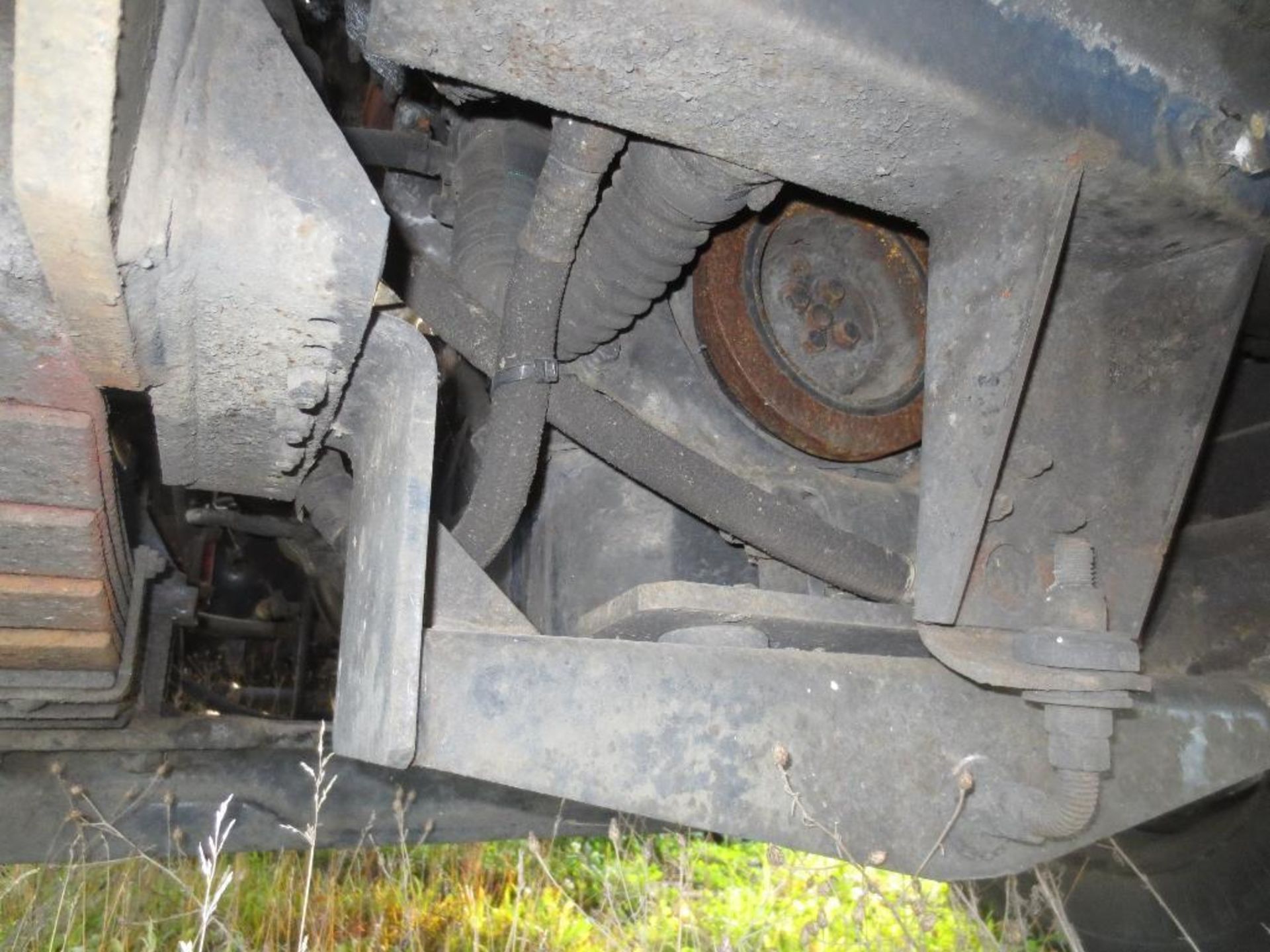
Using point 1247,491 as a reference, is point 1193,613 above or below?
below

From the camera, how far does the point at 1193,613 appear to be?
1744 mm

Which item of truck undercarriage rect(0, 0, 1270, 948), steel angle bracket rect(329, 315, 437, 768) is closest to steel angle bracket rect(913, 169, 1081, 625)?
truck undercarriage rect(0, 0, 1270, 948)

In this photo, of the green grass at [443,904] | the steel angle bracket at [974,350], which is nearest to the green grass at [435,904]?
the green grass at [443,904]

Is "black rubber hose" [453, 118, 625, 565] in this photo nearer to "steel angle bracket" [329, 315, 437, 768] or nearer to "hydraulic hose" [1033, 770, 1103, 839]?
"steel angle bracket" [329, 315, 437, 768]

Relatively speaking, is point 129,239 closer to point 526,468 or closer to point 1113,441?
point 526,468

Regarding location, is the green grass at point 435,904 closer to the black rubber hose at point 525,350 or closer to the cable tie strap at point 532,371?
the black rubber hose at point 525,350

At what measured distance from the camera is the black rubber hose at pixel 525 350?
45.3 inches

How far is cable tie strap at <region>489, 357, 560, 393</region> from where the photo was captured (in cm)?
125

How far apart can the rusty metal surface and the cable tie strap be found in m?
0.34

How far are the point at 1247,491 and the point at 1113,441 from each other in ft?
2.83

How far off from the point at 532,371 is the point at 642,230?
0.25m

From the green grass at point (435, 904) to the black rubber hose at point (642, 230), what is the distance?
1997 mm

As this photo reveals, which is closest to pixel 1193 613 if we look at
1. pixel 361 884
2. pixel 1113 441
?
pixel 1113 441

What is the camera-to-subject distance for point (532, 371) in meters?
1.25
